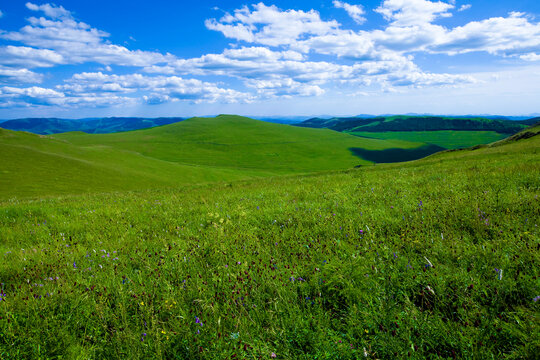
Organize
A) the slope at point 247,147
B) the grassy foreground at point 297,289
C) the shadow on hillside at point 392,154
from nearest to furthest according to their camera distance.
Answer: the grassy foreground at point 297,289 → the slope at point 247,147 → the shadow on hillside at point 392,154

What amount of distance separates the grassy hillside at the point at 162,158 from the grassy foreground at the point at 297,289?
50910 mm

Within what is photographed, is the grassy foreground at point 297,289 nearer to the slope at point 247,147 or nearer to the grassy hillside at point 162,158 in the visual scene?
the grassy hillside at point 162,158

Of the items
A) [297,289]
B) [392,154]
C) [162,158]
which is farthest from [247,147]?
[297,289]

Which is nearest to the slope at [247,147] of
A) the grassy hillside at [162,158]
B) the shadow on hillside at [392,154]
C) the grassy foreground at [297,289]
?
the grassy hillside at [162,158]

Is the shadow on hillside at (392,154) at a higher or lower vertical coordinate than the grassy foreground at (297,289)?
lower

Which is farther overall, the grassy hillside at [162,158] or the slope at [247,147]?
the slope at [247,147]

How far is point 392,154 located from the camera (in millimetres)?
163875

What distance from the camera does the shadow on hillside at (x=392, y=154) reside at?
5948 inches

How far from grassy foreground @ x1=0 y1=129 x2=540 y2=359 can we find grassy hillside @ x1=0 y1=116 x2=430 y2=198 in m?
50.9

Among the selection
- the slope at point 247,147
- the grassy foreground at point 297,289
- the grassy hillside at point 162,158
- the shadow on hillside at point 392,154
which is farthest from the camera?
the shadow on hillside at point 392,154

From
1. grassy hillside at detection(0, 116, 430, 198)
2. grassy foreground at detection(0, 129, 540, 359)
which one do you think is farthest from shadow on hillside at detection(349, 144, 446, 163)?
grassy foreground at detection(0, 129, 540, 359)

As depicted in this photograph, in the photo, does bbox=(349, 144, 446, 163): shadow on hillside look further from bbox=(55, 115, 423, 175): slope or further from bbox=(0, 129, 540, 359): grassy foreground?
bbox=(0, 129, 540, 359): grassy foreground

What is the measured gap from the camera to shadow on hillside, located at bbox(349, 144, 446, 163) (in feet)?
496

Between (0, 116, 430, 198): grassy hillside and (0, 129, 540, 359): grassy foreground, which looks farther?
(0, 116, 430, 198): grassy hillside
